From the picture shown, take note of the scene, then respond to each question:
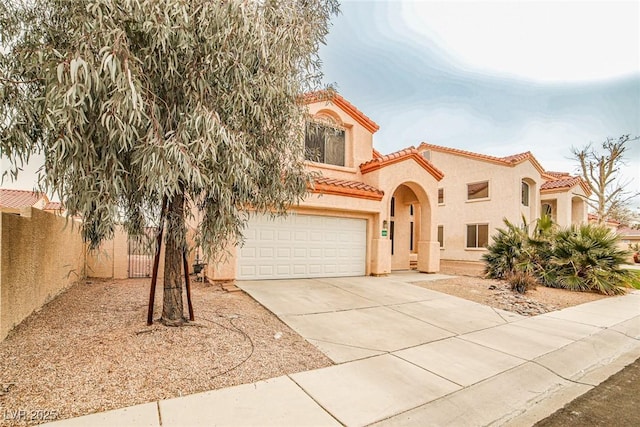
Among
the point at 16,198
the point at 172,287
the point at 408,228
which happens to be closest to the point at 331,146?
the point at 408,228

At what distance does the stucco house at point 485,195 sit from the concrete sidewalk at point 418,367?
37.3 feet

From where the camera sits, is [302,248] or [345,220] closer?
[302,248]

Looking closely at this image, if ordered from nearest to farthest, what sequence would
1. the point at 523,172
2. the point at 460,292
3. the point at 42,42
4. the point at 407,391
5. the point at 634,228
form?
the point at 407,391, the point at 42,42, the point at 460,292, the point at 523,172, the point at 634,228

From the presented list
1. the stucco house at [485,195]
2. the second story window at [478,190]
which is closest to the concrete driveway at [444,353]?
the stucco house at [485,195]

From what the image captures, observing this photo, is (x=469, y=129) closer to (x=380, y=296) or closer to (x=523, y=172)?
(x=523, y=172)

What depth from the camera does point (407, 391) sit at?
3861 mm

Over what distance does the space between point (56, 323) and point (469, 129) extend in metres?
27.9

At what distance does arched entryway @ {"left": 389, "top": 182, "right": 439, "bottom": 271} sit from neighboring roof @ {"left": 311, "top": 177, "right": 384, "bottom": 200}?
1858mm

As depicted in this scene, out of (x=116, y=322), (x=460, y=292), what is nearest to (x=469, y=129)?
(x=460, y=292)

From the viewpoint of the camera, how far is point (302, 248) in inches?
443

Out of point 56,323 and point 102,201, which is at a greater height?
point 102,201

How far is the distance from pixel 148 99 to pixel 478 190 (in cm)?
2107

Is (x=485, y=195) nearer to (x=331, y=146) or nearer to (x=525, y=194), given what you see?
(x=525, y=194)

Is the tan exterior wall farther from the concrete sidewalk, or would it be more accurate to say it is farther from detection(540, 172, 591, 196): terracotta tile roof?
the concrete sidewalk
